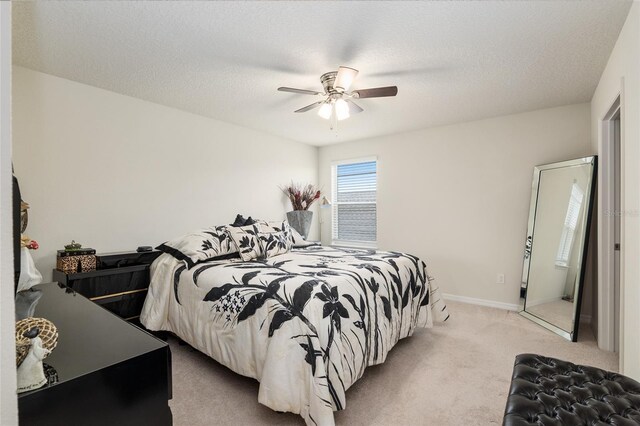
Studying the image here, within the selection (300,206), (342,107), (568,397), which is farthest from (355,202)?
(568,397)

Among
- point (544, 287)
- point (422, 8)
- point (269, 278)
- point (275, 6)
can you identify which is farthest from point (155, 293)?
point (544, 287)

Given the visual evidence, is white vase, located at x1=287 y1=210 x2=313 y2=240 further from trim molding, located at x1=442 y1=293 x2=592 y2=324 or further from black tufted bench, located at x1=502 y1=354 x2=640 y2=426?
black tufted bench, located at x1=502 y1=354 x2=640 y2=426

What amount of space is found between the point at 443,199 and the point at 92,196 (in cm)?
404

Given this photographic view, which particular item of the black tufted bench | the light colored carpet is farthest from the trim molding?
the black tufted bench

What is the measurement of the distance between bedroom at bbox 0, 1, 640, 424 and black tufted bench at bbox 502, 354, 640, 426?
613mm

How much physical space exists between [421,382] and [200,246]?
6.96 feet

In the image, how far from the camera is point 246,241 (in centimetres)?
298

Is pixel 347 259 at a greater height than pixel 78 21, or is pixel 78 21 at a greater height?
pixel 78 21

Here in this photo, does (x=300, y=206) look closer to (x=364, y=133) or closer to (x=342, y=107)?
(x=364, y=133)

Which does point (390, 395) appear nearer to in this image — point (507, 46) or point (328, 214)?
point (507, 46)

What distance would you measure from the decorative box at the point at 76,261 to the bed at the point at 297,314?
0.49 metres

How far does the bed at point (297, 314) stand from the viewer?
1.70 meters

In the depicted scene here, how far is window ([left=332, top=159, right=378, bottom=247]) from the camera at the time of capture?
493 cm

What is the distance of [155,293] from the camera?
2697 mm
